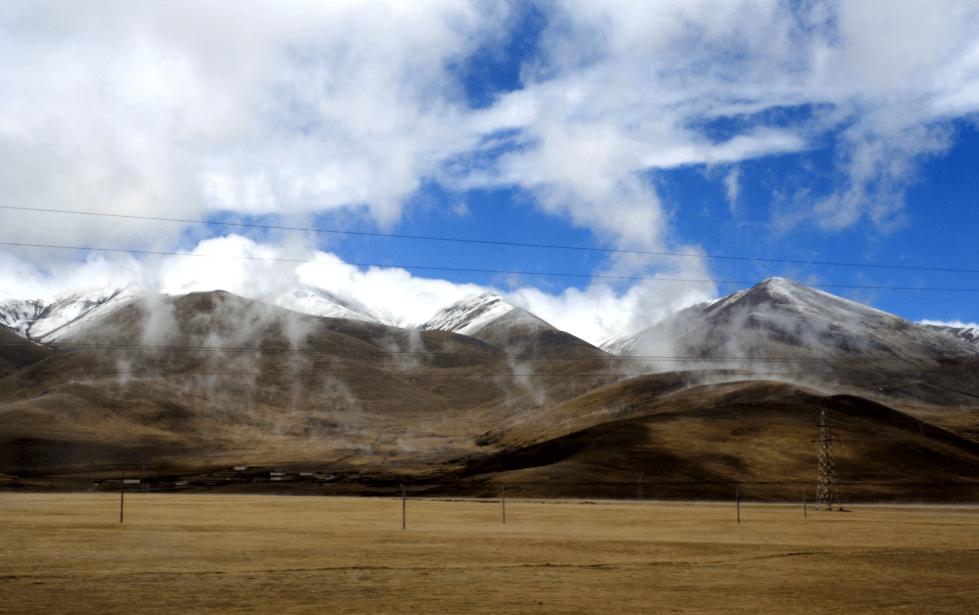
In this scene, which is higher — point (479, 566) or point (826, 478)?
point (479, 566)

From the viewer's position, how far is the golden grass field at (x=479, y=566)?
83.3ft

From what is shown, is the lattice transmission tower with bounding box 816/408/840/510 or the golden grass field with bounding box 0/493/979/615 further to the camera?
the lattice transmission tower with bounding box 816/408/840/510

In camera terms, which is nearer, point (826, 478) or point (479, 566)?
point (479, 566)

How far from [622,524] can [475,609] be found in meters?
48.4

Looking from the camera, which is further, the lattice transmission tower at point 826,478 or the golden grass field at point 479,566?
the lattice transmission tower at point 826,478

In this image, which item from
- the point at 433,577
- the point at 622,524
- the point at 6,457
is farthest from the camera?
the point at 6,457

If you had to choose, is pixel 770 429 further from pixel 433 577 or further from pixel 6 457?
pixel 6 457

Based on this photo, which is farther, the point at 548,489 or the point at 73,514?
the point at 548,489

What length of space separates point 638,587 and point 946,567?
1600cm

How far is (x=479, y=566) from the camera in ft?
118

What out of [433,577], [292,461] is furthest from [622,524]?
[292,461]

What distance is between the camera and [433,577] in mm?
31812

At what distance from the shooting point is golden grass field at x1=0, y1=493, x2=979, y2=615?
2538 centimetres

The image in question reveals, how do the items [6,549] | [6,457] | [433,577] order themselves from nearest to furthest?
1. [433,577]
2. [6,549]
3. [6,457]
